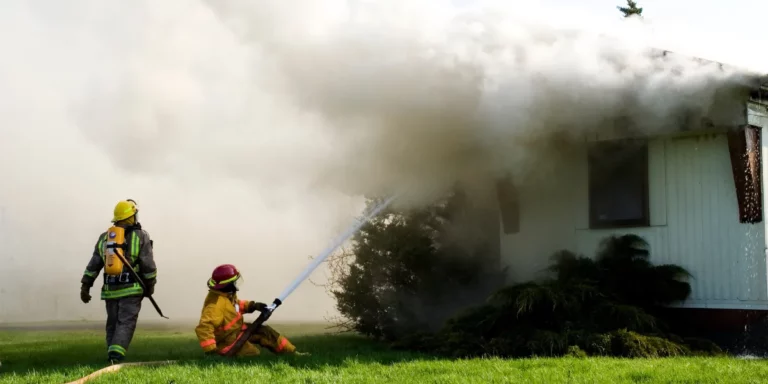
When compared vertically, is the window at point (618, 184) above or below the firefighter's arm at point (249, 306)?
above

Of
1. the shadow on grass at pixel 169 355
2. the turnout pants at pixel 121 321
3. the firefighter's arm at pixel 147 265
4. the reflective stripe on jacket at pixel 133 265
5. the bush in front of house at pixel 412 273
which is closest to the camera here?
the shadow on grass at pixel 169 355

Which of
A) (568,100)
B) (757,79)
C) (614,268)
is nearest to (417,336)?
(614,268)

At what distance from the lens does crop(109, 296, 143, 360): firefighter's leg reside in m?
10.1

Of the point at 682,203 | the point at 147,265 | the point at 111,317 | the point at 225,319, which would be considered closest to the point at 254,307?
the point at 225,319

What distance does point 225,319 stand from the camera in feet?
34.0

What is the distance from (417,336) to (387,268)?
12.3 feet

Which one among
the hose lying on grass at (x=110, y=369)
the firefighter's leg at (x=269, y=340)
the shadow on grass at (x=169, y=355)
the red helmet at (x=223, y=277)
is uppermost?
the red helmet at (x=223, y=277)

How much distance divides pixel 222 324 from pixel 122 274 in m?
1.40

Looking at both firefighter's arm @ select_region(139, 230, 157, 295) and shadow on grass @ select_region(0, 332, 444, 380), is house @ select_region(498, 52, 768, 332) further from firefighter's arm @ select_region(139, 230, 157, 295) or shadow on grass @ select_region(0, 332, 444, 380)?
firefighter's arm @ select_region(139, 230, 157, 295)

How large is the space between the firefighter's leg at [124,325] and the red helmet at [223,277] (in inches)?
38.6

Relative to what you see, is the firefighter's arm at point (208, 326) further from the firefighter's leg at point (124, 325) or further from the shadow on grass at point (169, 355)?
the firefighter's leg at point (124, 325)

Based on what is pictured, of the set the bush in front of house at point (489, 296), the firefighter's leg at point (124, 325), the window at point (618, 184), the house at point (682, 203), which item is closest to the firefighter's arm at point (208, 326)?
the firefighter's leg at point (124, 325)

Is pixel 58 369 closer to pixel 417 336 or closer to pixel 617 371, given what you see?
pixel 417 336

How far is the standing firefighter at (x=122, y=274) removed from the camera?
10.3 metres
